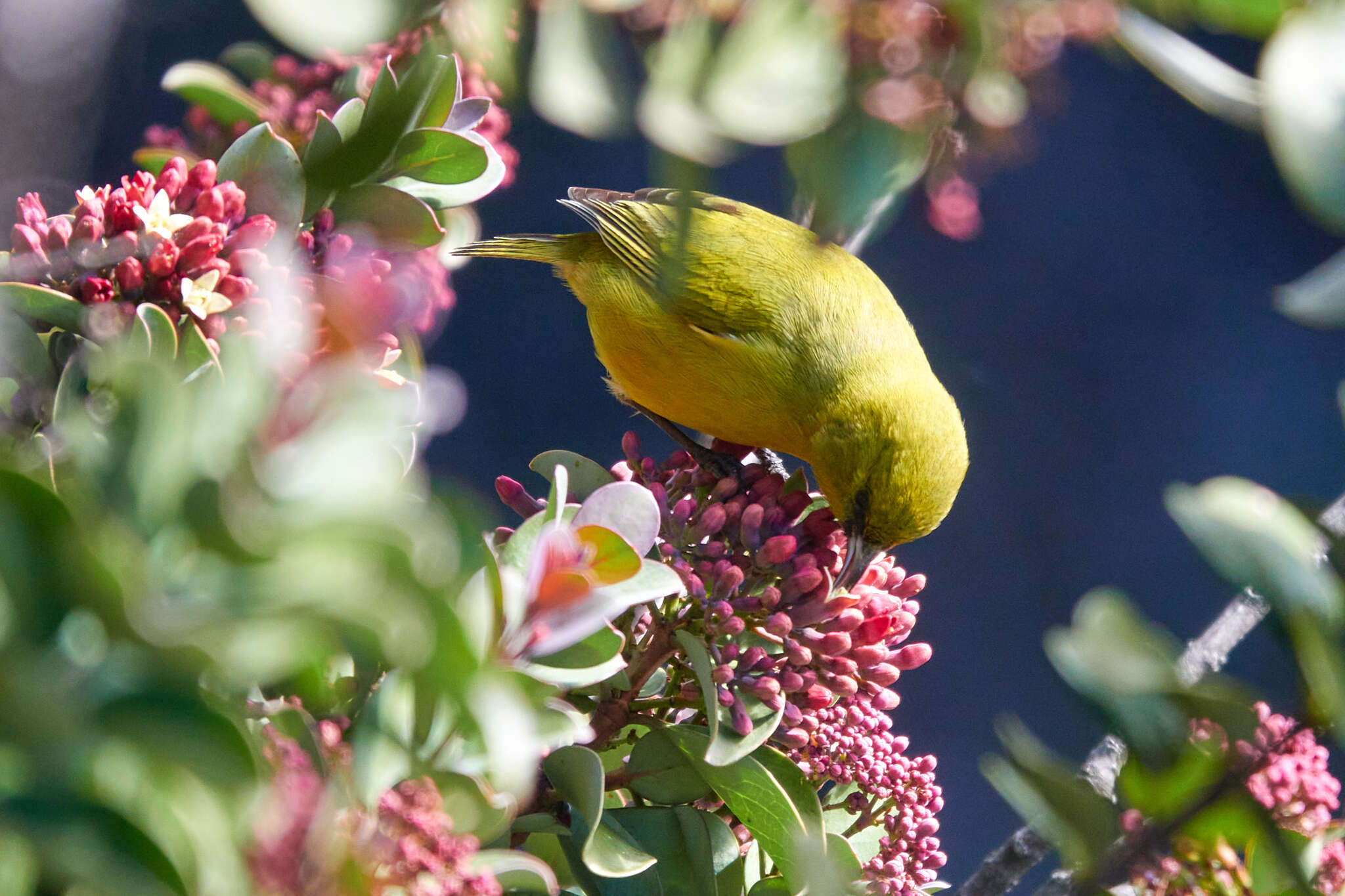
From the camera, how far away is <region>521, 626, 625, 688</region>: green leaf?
1.81 ft

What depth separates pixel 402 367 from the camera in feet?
2.72

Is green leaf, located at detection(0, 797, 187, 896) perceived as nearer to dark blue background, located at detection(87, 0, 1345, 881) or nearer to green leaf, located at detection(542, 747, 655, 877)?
green leaf, located at detection(542, 747, 655, 877)

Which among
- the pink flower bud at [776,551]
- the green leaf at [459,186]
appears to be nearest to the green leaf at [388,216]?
the green leaf at [459,186]

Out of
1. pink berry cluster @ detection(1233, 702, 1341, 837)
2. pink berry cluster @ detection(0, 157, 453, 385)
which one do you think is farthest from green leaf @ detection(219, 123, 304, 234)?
pink berry cluster @ detection(1233, 702, 1341, 837)

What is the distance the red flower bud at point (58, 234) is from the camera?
64cm

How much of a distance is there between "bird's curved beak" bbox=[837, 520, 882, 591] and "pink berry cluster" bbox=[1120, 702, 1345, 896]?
38 centimetres

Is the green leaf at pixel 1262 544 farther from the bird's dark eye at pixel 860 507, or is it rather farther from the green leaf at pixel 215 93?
the green leaf at pixel 215 93

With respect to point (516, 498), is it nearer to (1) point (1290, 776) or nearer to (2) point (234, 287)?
(2) point (234, 287)

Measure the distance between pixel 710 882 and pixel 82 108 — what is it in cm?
61

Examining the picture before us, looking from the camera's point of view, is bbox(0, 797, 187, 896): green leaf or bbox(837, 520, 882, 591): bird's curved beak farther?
bbox(837, 520, 882, 591): bird's curved beak

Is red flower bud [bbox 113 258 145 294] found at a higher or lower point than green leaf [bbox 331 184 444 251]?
lower

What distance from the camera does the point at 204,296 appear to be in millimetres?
635

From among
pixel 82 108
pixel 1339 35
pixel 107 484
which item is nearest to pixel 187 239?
pixel 82 108

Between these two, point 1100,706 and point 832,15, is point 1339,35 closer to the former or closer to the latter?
point 832,15
